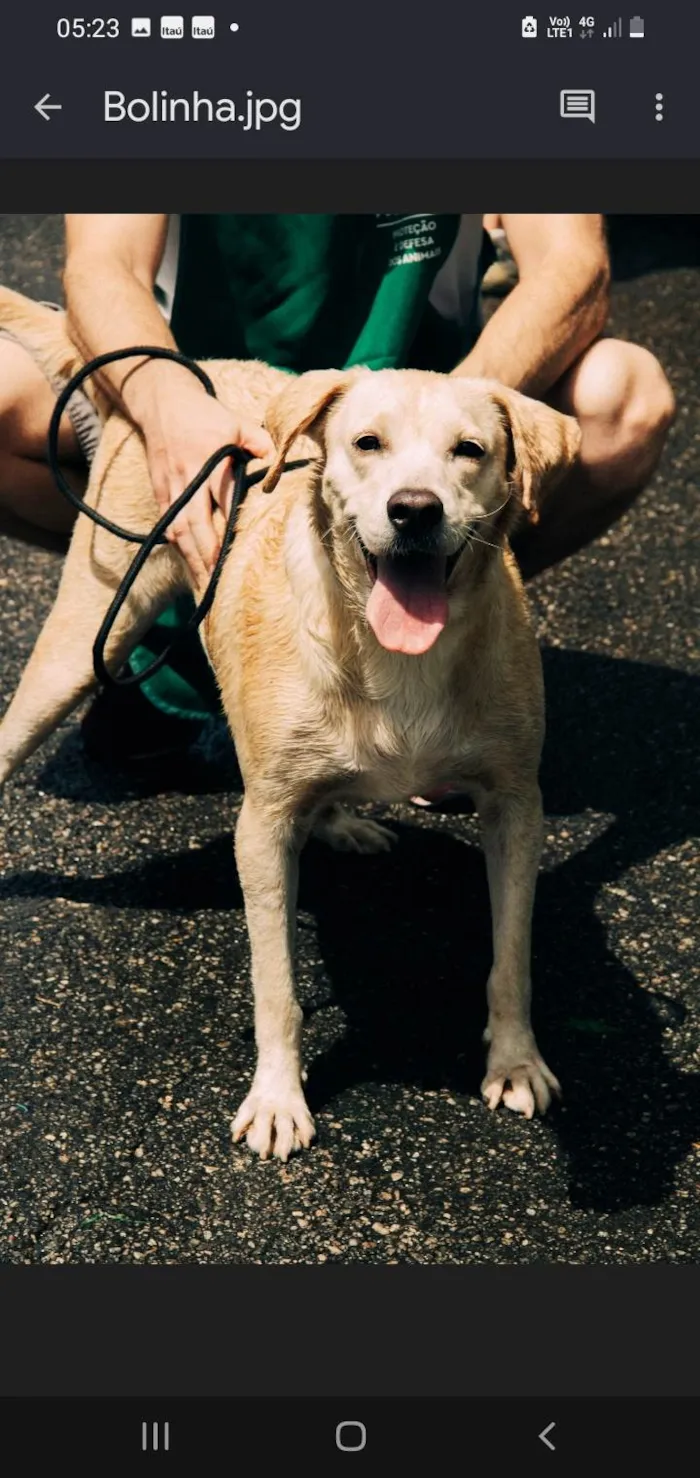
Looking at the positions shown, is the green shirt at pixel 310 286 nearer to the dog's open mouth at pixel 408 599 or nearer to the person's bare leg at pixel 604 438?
the person's bare leg at pixel 604 438

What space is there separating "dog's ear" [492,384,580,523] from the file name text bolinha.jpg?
22.6 inches

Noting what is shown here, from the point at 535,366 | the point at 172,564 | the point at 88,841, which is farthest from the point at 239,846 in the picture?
the point at 535,366

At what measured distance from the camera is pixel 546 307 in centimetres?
366

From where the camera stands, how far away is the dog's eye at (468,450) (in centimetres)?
261

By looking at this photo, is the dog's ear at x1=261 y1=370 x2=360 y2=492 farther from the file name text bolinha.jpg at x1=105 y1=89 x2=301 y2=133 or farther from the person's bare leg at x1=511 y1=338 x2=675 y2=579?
the person's bare leg at x1=511 y1=338 x2=675 y2=579

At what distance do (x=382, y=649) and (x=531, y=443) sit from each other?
42 centimetres

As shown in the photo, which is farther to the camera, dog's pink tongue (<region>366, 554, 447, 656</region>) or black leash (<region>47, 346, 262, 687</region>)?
black leash (<region>47, 346, 262, 687</region>)

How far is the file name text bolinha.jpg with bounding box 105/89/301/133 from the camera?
2.77 m

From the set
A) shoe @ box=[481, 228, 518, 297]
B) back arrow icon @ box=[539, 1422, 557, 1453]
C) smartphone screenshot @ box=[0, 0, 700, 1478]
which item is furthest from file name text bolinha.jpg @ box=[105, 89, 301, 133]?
shoe @ box=[481, 228, 518, 297]

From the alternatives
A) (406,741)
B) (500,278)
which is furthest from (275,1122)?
(500,278)

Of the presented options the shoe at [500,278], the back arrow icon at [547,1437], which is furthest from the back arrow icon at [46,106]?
the shoe at [500,278]

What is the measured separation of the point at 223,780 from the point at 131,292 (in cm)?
123

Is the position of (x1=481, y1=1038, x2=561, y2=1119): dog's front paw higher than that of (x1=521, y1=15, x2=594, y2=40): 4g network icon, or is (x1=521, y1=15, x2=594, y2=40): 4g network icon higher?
(x1=521, y1=15, x2=594, y2=40): 4g network icon

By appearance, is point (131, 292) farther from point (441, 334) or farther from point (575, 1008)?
point (575, 1008)
